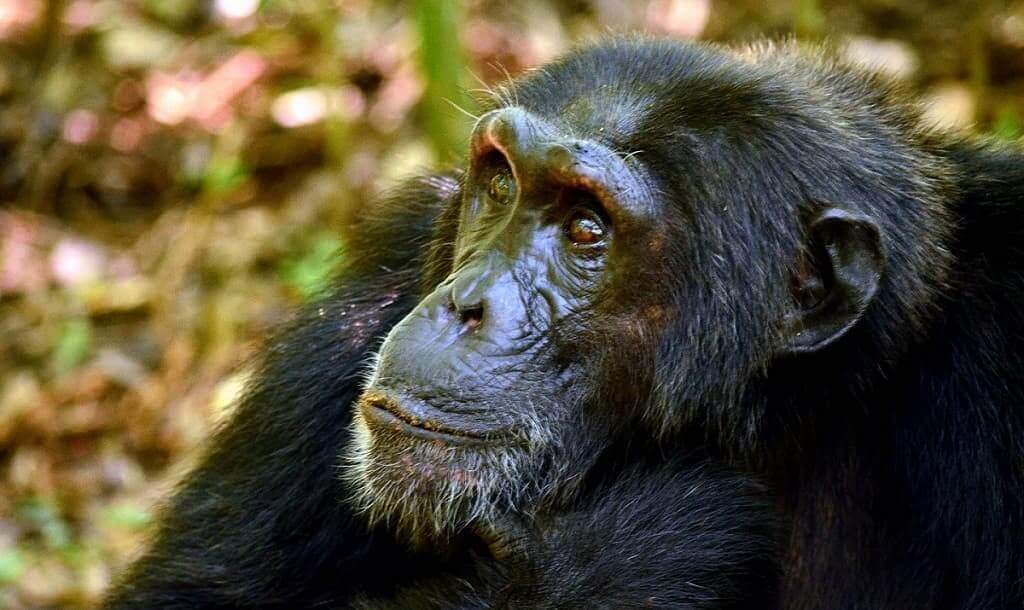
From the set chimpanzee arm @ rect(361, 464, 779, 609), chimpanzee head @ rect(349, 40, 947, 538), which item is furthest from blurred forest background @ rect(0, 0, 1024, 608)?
chimpanzee arm @ rect(361, 464, 779, 609)

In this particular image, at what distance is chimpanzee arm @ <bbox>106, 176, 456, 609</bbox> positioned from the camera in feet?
19.0

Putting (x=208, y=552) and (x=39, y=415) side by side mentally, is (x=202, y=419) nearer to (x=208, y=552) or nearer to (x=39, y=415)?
(x=39, y=415)

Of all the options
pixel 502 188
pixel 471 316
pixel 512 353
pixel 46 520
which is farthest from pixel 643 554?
pixel 46 520

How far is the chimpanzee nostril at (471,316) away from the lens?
4922 mm

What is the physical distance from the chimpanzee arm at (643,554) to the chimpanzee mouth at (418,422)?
1.21ft

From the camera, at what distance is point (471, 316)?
4945mm

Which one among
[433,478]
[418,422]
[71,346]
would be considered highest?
[418,422]

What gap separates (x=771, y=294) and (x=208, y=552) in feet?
8.29

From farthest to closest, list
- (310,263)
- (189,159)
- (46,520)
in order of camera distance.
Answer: (189,159) < (310,263) < (46,520)

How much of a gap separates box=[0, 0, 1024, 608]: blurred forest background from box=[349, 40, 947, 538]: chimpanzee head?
325 centimetres

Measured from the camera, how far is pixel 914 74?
10.3 metres

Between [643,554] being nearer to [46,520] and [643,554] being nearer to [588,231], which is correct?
[588,231]

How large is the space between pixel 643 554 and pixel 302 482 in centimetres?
156

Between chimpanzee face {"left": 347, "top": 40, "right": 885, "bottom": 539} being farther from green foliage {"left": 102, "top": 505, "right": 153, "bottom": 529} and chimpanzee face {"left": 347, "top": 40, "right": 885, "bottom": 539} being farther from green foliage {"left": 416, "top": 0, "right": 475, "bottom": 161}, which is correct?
green foliage {"left": 102, "top": 505, "right": 153, "bottom": 529}
